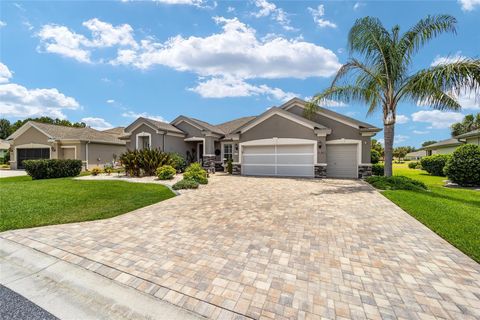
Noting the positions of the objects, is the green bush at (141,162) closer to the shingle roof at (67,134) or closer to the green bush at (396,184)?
the shingle roof at (67,134)

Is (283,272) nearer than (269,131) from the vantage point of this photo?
Yes

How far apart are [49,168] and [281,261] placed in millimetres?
16876

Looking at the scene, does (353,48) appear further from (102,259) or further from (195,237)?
(102,259)

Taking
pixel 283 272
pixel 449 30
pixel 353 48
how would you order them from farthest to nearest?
pixel 353 48 → pixel 449 30 → pixel 283 272

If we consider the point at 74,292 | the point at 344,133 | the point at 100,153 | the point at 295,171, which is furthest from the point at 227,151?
the point at 74,292

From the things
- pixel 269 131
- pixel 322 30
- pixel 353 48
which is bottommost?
pixel 269 131

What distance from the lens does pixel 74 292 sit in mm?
2848

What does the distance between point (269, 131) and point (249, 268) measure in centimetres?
1274

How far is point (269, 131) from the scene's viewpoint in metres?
15.3

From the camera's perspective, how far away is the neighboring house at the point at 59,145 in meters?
21.6

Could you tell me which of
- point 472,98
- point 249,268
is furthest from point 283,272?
point 472,98

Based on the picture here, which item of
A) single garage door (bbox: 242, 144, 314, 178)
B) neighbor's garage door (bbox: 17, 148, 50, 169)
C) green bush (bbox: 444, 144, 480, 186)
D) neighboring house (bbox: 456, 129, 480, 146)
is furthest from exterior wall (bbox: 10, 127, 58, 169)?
neighboring house (bbox: 456, 129, 480, 146)

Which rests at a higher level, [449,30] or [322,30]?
[322,30]

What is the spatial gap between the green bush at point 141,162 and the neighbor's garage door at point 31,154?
14958mm
